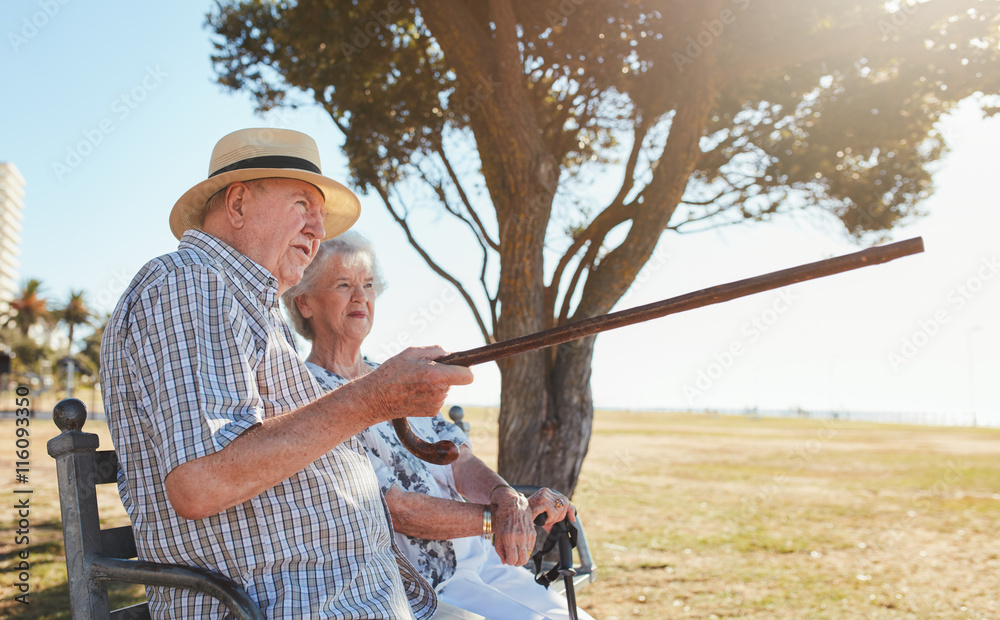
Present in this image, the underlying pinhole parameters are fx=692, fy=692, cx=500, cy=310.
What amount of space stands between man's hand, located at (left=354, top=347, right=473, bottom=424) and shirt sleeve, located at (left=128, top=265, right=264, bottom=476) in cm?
24

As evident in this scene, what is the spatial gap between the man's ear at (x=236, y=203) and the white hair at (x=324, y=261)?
3.16ft

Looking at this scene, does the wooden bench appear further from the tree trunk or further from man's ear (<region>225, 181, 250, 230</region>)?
the tree trunk

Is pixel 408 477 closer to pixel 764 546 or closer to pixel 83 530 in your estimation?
pixel 83 530

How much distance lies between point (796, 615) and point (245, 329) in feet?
15.6

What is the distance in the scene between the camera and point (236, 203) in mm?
1816

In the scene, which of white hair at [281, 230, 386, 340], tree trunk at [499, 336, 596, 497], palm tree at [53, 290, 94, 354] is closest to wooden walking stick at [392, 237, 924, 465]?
white hair at [281, 230, 386, 340]

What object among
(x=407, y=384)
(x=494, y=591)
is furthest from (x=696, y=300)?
(x=494, y=591)

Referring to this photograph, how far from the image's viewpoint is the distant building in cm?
7238

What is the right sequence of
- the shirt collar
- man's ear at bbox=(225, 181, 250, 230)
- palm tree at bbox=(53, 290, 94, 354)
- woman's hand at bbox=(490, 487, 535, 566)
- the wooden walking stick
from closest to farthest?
1. the wooden walking stick
2. the shirt collar
3. man's ear at bbox=(225, 181, 250, 230)
4. woman's hand at bbox=(490, 487, 535, 566)
5. palm tree at bbox=(53, 290, 94, 354)

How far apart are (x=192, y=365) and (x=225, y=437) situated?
17 centimetres

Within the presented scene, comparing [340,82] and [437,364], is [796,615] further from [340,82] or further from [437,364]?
[340,82]

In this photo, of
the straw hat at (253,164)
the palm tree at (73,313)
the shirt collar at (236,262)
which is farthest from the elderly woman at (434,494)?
the palm tree at (73,313)

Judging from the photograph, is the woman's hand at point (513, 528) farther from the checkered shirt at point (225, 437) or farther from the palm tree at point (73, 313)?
the palm tree at point (73, 313)

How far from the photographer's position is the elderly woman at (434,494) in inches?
93.7
